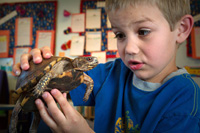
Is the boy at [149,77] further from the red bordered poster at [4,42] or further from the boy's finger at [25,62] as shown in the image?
the red bordered poster at [4,42]

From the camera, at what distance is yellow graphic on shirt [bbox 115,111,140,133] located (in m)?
0.65

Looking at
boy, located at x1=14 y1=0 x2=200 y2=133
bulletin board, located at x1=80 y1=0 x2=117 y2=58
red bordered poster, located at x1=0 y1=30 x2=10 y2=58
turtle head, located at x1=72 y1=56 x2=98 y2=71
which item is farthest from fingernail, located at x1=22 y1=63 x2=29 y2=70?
red bordered poster, located at x1=0 y1=30 x2=10 y2=58

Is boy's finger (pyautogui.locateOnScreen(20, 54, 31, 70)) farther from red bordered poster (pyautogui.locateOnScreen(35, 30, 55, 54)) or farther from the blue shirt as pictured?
red bordered poster (pyautogui.locateOnScreen(35, 30, 55, 54))

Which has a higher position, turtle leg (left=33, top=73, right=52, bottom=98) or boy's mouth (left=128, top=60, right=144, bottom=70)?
boy's mouth (left=128, top=60, right=144, bottom=70)

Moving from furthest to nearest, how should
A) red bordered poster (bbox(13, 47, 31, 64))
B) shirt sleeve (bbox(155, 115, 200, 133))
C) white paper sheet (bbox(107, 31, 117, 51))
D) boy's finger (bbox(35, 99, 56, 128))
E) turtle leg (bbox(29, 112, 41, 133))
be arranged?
red bordered poster (bbox(13, 47, 31, 64)), white paper sheet (bbox(107, 31, 117, 51)), turtle leg (bbox(29, 112, 41, 133)), boy's finger (bbox(35, 99, 56, 128)), shirt sleeve (bbox(155, 115, 200, 133))

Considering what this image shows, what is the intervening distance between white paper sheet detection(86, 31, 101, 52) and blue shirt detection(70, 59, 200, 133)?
174cm

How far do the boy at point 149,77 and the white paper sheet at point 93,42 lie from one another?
1955 mm

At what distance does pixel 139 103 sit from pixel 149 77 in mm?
137

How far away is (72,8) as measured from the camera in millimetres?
2779

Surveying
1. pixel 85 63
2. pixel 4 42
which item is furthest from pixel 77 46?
pixel 85 63

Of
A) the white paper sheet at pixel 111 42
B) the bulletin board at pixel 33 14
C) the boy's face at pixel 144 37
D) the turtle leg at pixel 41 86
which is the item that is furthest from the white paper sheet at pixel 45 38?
the boy's face at pixel 144 37

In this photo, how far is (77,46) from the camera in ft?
8.80

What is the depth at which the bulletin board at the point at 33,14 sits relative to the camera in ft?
9.16

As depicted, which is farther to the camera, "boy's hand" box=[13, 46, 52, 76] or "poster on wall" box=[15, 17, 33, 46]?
"poster on wall" box=[15, 17, 33, 46]
